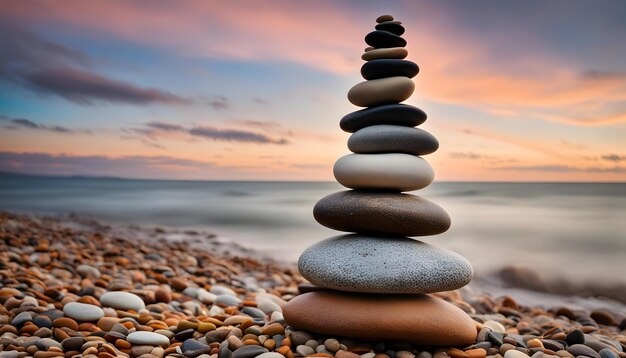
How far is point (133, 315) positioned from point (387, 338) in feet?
8.04

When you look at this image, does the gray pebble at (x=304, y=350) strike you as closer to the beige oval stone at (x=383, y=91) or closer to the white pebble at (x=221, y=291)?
the beige oval stone at (x=383, y=91)

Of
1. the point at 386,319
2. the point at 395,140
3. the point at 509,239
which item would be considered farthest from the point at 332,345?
the point at 509,239

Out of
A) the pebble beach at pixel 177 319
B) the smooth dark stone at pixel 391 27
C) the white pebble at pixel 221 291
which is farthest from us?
the white pebble at pixel 221 291

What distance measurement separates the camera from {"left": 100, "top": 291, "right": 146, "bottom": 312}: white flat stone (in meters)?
5.08

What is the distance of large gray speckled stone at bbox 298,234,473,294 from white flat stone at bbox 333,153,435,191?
1.46 feet

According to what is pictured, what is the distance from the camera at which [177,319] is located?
4.80 metres

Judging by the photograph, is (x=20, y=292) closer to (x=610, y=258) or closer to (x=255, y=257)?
(x=255, y=257)

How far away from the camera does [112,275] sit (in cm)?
686

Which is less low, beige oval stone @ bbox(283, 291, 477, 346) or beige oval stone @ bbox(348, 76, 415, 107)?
beige oval stone @ bbox(348, 76, 415, 107)

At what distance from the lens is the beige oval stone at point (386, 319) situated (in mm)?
3758

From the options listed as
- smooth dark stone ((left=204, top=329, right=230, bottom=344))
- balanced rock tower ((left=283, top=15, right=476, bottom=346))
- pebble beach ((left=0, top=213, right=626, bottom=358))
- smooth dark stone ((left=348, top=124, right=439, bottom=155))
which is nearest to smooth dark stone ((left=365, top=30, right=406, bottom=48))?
balanced rock tower ((left=283, top=15, right=476, bottom=346))

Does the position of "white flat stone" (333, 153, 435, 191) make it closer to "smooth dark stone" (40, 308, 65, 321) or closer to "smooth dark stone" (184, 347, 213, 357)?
"smooth dark stone" (184, 347, 213, 357)

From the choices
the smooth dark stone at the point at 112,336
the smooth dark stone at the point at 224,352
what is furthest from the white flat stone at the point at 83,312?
the smooth dark stone at the point at 224,352

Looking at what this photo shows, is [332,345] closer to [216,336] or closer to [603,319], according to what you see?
[216,336]
